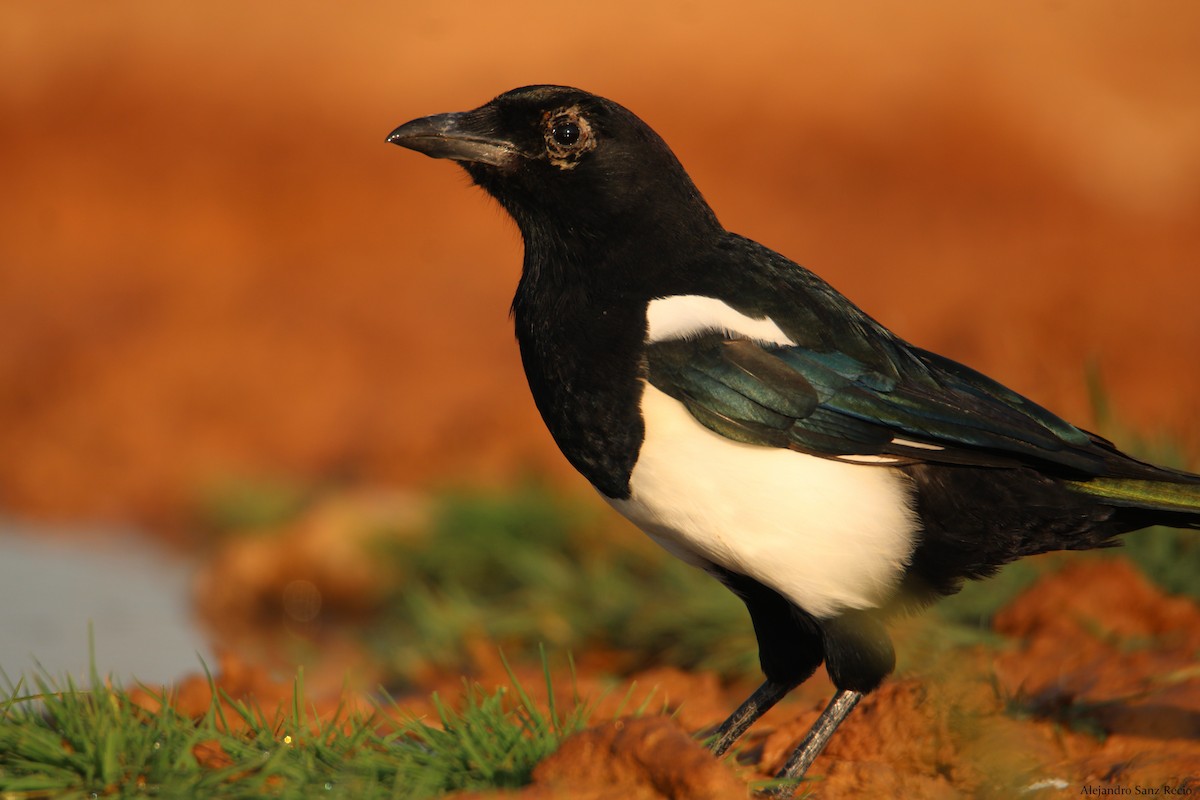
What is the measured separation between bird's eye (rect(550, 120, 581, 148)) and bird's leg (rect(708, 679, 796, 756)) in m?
1.36

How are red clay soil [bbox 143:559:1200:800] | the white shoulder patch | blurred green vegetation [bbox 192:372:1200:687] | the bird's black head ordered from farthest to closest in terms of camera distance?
blurred green vegetation [bbox 192:372:1200:687] < the bird's black head < the white shoulder patch < red clay soil [bbox 143:559:1200:800]

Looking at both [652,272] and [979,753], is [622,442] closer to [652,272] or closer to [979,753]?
[652,272]

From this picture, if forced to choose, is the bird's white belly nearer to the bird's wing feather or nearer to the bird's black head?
→ the bird's wing feather

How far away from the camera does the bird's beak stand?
356 centimetres

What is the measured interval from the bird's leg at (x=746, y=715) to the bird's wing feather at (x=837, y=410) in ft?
2.27

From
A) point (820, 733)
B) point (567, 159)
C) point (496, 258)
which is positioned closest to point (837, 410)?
point (820, 733)

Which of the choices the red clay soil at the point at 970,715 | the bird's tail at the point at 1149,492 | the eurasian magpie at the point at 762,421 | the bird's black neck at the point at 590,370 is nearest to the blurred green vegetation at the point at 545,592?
the red clay soil at the point at 970,715

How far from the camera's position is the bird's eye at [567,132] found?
3.55 meters

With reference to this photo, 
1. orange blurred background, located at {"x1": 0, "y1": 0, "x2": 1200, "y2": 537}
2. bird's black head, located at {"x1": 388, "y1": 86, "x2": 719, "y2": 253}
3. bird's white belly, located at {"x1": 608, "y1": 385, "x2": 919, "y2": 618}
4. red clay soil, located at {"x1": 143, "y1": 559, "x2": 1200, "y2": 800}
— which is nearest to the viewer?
red clay soil, located at {"x1": 143, "y1": 559, "x2": 1200, "y2": 800}

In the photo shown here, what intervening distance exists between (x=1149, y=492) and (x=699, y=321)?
108cm

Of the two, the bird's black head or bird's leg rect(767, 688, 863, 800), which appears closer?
bird's leg rect(767, 688, 863, 800)

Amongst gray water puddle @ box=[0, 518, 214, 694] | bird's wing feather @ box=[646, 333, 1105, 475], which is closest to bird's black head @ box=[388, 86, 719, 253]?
bird's wing feather @ box=[646, 333, 1105, 475]

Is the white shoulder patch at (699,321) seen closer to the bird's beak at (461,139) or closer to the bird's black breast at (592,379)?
the bird's black breast at (592,379)

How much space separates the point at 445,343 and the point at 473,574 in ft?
13.5
